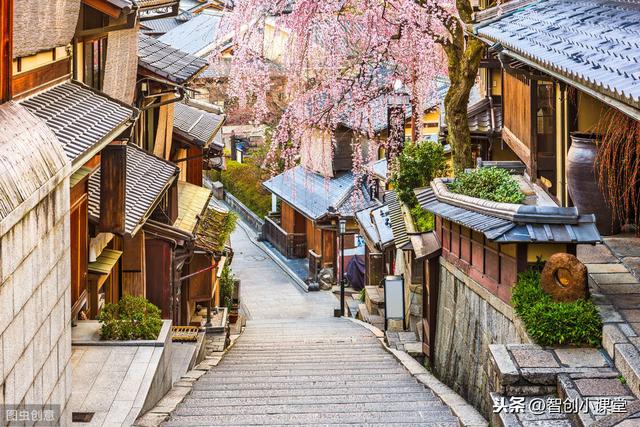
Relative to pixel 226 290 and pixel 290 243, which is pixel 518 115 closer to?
pixel 226 290

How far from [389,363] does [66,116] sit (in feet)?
26.1

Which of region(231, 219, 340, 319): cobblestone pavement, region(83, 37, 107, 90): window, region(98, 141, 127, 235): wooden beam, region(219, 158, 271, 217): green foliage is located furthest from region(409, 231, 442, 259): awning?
region(219, 158, 271, 217): green foliage

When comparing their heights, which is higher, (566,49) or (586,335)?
(566,49)

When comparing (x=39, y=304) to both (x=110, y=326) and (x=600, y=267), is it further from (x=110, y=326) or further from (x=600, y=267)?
(x=600, y=267)

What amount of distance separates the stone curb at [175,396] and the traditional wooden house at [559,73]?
19.2 ft

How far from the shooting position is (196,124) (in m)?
23.7

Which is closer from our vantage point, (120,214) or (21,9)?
(21,9)

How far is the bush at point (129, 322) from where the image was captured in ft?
36.5

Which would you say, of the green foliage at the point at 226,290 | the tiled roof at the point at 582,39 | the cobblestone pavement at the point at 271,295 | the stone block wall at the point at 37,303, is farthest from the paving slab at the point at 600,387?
the cobblestone pavement at the point at 271,295

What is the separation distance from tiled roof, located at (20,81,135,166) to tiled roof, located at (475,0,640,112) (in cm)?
514

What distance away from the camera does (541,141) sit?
16016 mm

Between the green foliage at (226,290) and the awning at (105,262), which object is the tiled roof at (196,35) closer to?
the green foliage at (226,290)

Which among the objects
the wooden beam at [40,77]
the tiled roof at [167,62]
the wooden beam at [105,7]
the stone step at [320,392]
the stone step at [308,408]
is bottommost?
the stone step at [320,392]

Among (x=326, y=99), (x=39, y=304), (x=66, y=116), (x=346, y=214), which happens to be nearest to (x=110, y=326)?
(x=66, y=116)
